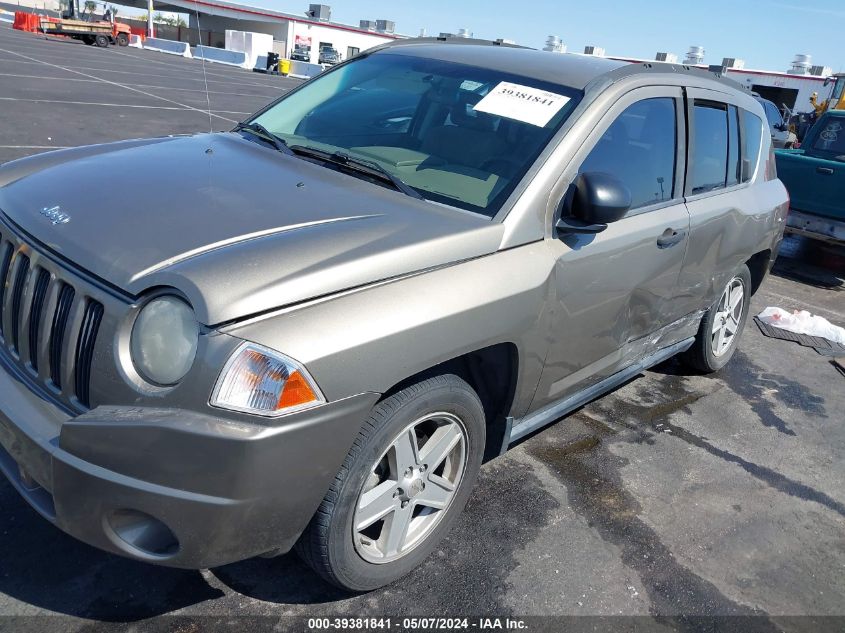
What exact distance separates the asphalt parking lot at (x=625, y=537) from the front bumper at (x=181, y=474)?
A: 481mm

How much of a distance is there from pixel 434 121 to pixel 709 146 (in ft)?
5.73

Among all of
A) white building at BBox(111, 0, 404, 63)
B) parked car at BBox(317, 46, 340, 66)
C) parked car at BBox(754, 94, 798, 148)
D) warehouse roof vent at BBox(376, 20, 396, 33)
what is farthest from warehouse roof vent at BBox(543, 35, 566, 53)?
warehouse roof vent at BBox(376, 20, 396, 33)

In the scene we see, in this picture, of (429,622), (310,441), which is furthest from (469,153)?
(429,622)

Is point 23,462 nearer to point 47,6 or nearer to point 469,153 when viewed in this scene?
point 469,153

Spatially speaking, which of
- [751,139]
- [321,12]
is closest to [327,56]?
[321,12]

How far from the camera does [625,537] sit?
3.19 metres

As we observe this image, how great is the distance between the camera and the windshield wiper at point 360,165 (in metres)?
2.89

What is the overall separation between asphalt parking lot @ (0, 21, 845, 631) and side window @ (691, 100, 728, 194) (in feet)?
4.75

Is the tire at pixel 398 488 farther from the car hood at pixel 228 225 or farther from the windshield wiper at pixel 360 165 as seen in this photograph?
the windshield wiper at pixel 360 165

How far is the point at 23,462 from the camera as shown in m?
2.19

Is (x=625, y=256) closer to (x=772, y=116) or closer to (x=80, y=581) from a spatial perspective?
(x=80, y=581)

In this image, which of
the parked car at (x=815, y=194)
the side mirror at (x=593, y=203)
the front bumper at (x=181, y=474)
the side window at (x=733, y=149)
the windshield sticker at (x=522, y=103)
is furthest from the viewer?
the parked car at (x=815, y=194)

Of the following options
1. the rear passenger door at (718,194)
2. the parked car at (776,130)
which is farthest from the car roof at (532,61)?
the parked car at (776,130)

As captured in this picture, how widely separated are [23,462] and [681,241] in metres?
3.05
